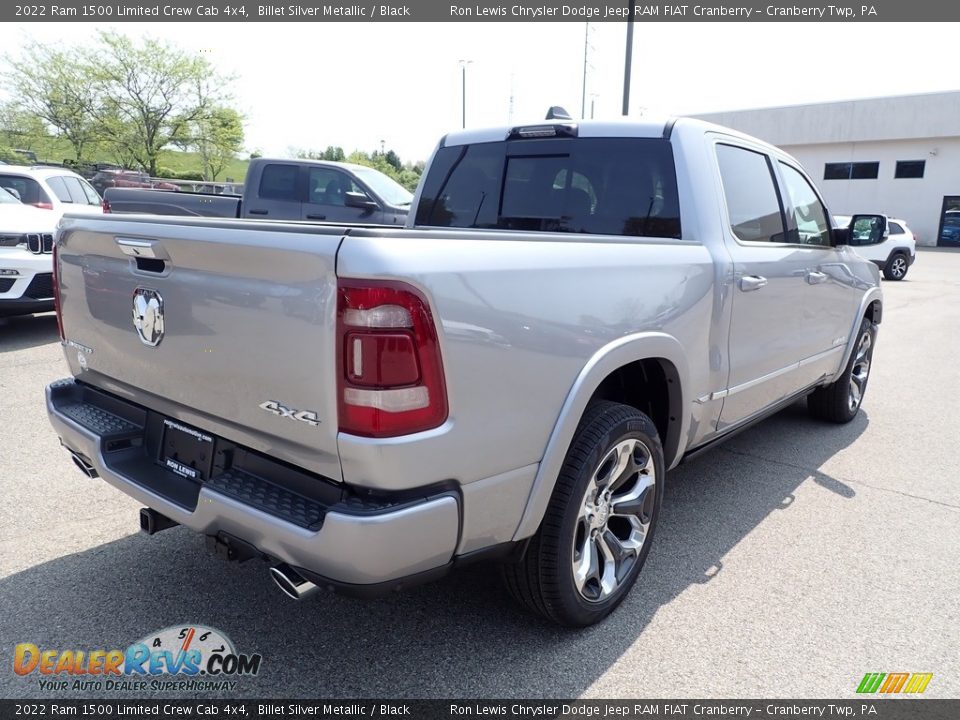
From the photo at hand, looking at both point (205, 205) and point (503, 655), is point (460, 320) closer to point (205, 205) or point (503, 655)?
point (503, 655)

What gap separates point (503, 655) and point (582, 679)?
30cm

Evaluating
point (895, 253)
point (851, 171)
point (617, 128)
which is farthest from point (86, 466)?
point (851, 171)

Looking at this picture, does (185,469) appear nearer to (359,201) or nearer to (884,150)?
(359,201)

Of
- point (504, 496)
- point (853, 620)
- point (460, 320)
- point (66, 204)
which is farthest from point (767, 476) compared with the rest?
point (66, 204)

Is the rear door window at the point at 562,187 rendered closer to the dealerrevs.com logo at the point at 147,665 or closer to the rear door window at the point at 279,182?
the dealerrevs.com logo at the point at 147,665

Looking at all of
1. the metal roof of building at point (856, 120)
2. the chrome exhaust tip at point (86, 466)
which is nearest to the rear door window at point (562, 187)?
the chrome exhaust tip at point (86, 466)

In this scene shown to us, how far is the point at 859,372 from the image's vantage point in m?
5.73

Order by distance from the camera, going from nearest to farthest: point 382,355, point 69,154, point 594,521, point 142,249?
point 382,355 → point 142,249 → point 594,521 → point 69,154

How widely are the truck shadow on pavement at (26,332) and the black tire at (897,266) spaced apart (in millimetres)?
19343

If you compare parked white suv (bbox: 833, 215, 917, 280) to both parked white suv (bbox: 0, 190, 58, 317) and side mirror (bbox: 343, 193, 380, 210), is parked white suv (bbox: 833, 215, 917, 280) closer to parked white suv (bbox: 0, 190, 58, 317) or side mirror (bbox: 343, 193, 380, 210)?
side mirror (bbox: 343, 193, 380, 210)

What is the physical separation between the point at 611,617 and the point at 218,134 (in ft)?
125

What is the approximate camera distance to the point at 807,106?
36281 millimetres

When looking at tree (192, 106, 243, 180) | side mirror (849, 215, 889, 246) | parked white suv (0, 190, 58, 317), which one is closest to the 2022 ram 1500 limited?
side mirror (849, 215, 889, 246)

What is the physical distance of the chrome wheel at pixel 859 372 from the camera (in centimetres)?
552
